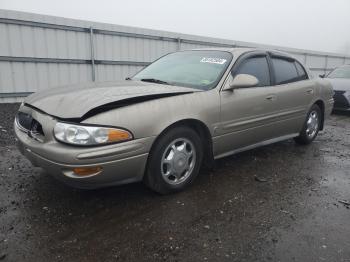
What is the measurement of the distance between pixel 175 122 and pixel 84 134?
34.3 inches

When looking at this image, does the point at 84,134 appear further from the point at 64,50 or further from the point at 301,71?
the point at 64,50

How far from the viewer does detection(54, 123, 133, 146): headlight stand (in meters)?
2.44

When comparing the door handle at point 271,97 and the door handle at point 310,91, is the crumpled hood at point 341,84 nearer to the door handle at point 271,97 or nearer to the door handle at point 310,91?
the door handle at point 310,91

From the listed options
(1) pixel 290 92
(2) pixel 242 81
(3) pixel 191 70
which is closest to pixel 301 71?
(1) pixel 290 92

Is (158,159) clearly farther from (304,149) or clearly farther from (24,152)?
(304,149)

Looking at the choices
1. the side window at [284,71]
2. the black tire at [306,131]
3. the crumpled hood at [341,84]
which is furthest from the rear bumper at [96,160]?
the crumpled hood at [341,84]

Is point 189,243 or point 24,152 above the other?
point 24,152

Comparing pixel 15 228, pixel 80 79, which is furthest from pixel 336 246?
pixel 80 79

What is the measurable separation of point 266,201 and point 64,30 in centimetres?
704

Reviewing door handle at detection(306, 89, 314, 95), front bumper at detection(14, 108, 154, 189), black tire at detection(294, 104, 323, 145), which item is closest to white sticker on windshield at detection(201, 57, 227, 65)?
front bumper at detection(14, 108, 154, 189)

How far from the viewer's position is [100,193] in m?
3.07

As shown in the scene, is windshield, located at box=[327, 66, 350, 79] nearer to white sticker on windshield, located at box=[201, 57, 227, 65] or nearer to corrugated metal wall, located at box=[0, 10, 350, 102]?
corrugated metal wall, located at box=[0, 10, 350, 102]

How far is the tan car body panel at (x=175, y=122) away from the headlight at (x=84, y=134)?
0.16ft

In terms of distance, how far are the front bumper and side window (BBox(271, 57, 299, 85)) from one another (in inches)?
93.8
